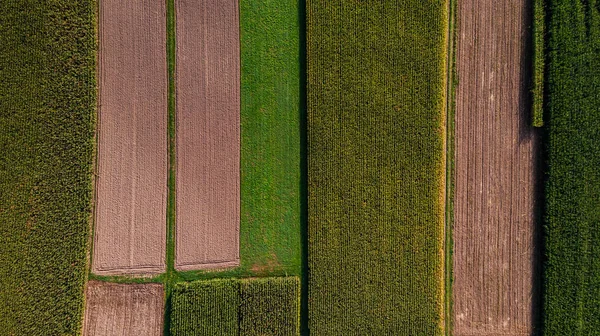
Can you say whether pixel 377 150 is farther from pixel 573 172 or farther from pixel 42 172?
pixel 42 172

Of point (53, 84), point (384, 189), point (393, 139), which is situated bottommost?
point (384, 189)

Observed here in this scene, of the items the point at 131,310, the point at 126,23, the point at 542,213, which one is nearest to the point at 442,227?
the point at 542,213

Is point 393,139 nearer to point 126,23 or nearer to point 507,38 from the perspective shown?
point 507,38

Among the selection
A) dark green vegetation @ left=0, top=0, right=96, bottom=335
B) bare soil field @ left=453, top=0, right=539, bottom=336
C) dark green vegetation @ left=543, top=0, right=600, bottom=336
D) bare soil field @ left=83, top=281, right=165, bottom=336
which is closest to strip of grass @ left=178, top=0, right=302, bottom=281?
bare soil field @ left=83, top=281, right=165, bottom=336

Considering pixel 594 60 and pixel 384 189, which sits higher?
pixel 594 60

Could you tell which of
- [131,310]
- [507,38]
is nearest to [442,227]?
[507,38]

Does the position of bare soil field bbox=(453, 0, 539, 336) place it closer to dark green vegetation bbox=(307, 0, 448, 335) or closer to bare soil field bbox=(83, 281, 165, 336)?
dark green vegetation bbox=(307, 0, 448, 335)
